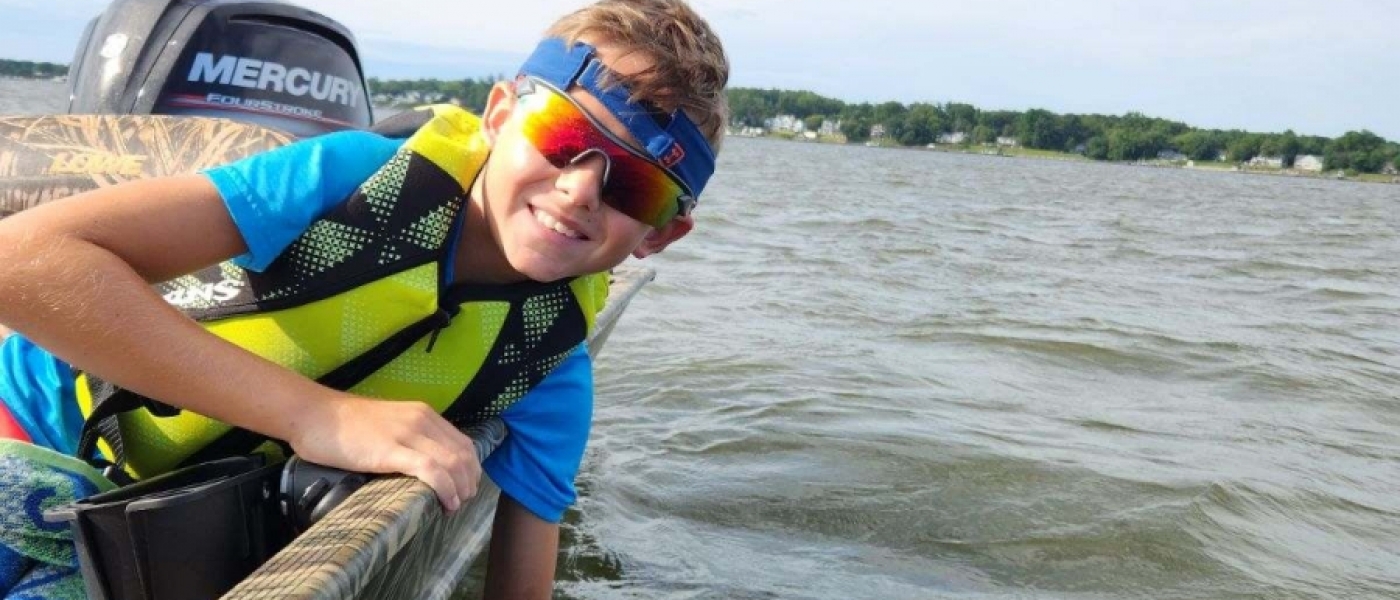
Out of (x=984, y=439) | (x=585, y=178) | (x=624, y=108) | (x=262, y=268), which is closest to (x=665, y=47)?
(x=624, y=108)

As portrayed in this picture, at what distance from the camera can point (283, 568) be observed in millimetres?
1513

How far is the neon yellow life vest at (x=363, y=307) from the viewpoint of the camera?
225 centimetres

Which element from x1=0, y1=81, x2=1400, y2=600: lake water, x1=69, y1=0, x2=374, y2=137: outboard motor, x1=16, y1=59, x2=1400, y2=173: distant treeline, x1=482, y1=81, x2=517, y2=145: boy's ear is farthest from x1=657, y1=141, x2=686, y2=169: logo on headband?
x1=16, y1=59, x2=1400, y2=173: distant treeline

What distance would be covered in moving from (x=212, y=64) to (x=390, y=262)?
250 cm

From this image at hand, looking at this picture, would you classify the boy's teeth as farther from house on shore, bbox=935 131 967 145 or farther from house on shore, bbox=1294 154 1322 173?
house on shore, bbox=935 131 967 145

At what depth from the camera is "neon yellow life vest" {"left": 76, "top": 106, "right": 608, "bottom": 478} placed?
225 centimetres

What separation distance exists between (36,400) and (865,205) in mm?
20656

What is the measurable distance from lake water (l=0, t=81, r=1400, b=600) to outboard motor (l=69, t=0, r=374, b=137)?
1.85 meters

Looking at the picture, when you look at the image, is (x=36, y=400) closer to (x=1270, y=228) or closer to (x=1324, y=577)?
(x=1324, y=577)

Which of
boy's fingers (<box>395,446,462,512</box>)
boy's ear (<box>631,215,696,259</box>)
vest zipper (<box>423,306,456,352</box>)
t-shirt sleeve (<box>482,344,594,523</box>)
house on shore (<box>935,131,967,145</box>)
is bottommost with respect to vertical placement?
house on shore (<box>935,131,967,145</box>)

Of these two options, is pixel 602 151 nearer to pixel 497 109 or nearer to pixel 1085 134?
pixel 497 109

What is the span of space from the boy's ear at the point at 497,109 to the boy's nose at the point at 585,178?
0.23 m

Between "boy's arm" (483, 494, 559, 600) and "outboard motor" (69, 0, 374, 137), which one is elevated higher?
"outboard motor" (69, 0, 374, 137)

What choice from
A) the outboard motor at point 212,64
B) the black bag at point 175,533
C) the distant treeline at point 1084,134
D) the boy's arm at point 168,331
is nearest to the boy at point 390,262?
the boy's arm at point 168,331
